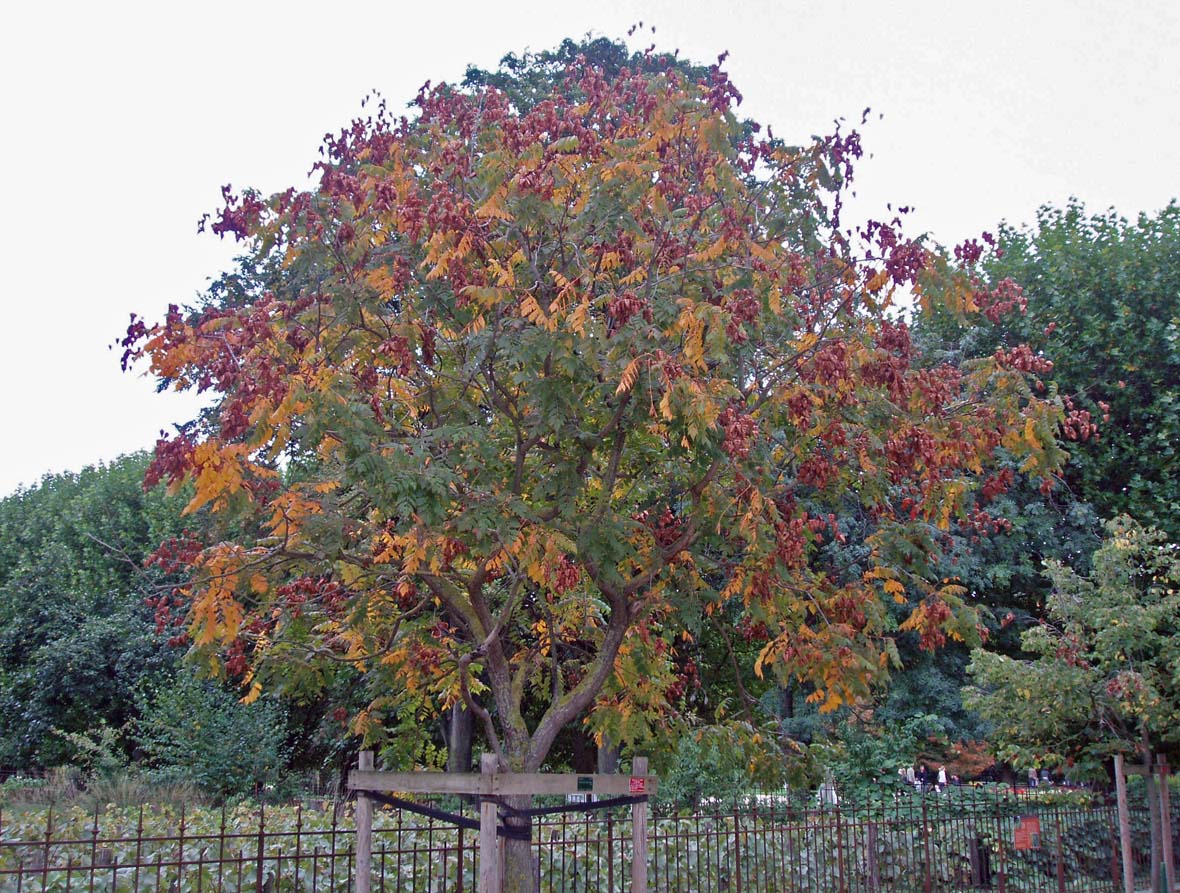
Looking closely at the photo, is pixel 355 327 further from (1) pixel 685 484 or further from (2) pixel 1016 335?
(2) pixel 1016 335

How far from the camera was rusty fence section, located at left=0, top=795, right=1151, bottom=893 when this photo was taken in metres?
6.92

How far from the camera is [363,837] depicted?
6660mm

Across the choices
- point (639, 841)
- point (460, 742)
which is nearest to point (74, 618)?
point (460, 742)

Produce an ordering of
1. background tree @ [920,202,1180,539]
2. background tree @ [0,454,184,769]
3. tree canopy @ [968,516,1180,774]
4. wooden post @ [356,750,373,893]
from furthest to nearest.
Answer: background tree @ [0,454,184,769] < background tree @ [920,202,1180,539] < tree canopy @ [968,516,1180,774] < wooden post @ [356,750,373,893]

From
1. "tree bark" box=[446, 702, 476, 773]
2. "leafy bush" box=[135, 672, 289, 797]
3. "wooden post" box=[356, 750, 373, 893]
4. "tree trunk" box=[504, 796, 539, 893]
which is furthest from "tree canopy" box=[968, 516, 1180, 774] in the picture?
"leafy bush" box=[135, 672, 289, 797]

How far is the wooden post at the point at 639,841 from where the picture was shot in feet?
22.6

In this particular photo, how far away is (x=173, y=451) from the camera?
5695mm

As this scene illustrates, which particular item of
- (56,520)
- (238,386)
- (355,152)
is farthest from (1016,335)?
(56,520)

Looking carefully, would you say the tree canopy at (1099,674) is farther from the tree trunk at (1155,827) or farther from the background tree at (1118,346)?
the background tree at (1118,346)

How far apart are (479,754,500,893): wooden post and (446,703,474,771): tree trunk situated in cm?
1193

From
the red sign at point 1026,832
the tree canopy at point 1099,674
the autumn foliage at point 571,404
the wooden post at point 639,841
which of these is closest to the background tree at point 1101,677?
the tree canopy at point 1099,674

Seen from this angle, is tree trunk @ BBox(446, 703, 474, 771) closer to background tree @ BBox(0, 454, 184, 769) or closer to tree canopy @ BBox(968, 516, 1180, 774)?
background tree @ BBox(0, 454, 184, 769)

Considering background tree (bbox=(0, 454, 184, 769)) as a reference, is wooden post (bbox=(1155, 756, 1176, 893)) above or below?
below

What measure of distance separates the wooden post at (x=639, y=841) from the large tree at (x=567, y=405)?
58 cm
